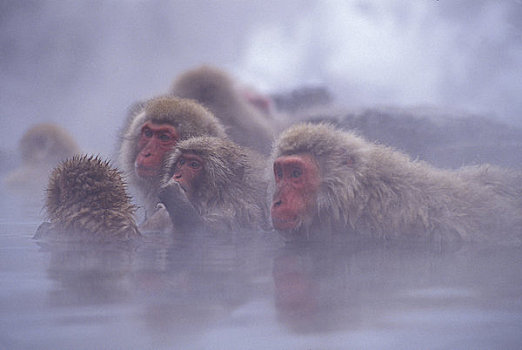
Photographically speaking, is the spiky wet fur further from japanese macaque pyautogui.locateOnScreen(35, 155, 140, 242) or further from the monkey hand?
the monkey hand

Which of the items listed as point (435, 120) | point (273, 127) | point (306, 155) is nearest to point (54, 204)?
point (306, 155)

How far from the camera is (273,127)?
12.3ft

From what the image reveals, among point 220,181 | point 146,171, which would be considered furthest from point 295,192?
point 146,171

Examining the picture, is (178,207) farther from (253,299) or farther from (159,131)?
(253,299)

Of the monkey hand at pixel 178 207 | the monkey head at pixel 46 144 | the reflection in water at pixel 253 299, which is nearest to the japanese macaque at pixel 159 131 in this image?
the monkey head at pixel 46 144

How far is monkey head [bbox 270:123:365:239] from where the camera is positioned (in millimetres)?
2602

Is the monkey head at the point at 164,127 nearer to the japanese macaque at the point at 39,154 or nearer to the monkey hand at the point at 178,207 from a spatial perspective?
the japanese macaque at the point at 39,154

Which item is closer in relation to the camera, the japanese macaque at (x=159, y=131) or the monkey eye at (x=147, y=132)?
the japanese macaque at (x=159, y=131)

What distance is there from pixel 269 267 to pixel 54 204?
114 cm

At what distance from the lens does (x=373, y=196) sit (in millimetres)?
2693

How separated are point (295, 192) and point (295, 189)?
0.02 meters

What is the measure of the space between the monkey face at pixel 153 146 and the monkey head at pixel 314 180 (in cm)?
84

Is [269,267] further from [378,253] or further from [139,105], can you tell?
[139,105]

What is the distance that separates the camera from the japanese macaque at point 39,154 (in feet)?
10.6
